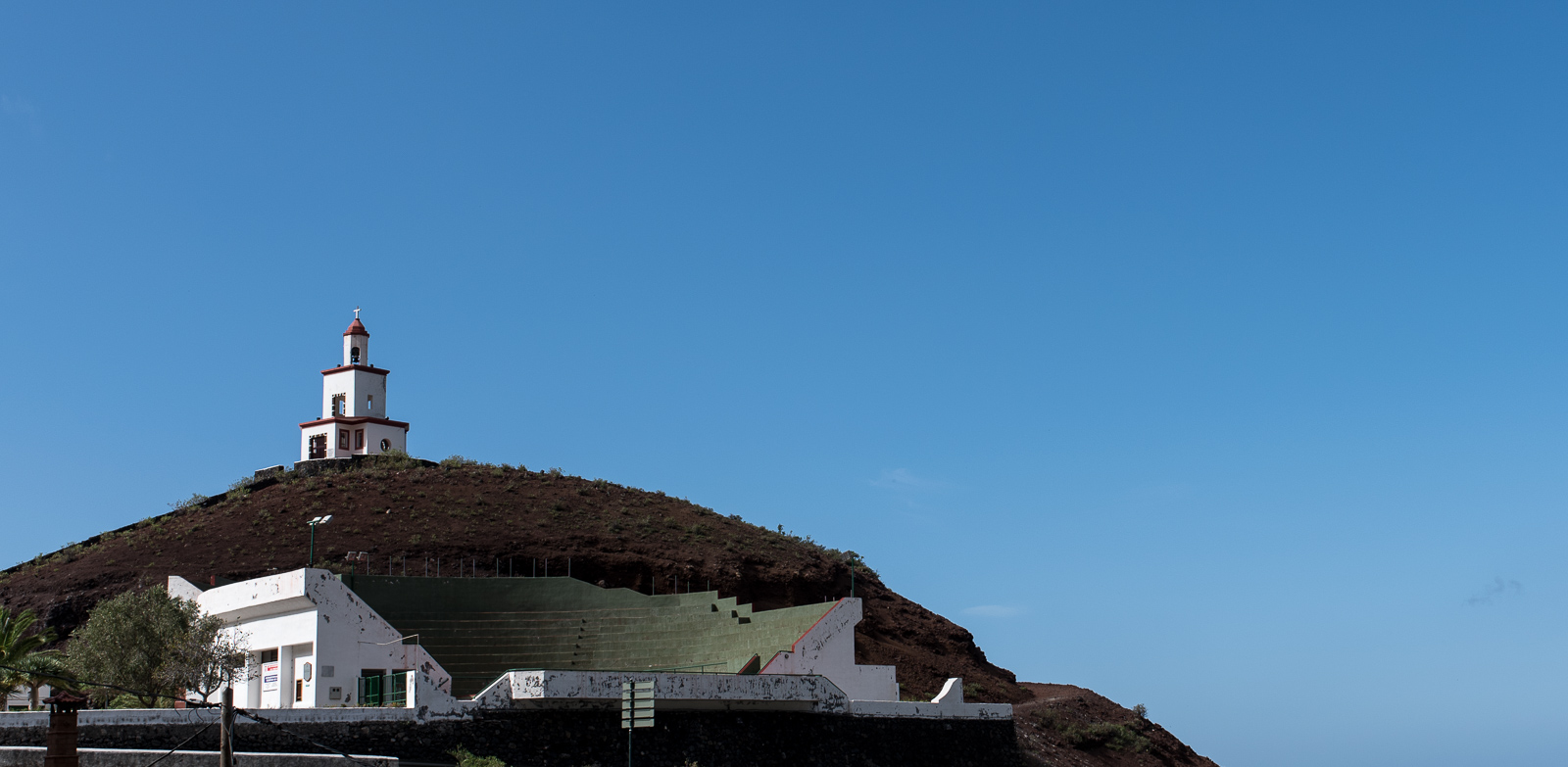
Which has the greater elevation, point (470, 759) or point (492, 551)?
point (492, 551)

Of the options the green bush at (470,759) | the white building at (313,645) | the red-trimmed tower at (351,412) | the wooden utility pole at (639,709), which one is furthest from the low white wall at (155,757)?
the red-trimmed tower at (351,412)

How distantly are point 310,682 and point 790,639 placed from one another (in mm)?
12513

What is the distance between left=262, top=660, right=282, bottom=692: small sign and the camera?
33.3 m

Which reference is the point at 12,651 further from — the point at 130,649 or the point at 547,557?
the point at 547,557

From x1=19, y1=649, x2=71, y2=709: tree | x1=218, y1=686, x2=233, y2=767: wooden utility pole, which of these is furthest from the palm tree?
x1=218, y1=686, x2=233, y2=767: wooden utility pole

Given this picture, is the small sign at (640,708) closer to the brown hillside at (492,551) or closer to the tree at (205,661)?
the tree at (205,661)

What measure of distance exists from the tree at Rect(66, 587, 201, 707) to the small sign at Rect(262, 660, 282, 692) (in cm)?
223

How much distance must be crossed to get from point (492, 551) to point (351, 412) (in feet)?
66.3

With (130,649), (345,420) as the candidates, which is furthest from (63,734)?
(345,420)

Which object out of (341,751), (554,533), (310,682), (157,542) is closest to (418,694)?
(341,751)

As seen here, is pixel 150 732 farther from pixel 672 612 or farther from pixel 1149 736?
pixel 1149 736

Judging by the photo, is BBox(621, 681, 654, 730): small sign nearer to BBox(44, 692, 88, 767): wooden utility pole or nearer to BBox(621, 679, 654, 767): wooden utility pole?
BBox(621, 679, 654, 767): wooden utility pole

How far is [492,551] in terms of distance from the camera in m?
53.3

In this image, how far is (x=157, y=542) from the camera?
2157 inches
